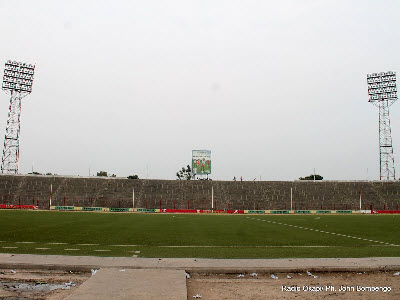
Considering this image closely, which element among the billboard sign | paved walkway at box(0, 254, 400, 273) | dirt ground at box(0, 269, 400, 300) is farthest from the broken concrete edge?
the billboard sign

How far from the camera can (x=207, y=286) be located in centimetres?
639

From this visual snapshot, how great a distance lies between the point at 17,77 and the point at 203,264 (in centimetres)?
6203

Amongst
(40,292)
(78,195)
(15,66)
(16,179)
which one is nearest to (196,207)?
(78,195)

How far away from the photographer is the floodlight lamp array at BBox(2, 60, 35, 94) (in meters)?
59.4

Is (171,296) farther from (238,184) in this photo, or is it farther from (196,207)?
(238,184)

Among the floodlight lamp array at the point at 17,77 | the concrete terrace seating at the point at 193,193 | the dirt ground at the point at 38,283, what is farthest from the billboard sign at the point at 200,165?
the dirt ground at the point at 38,283

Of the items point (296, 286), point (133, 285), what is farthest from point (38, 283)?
point (296, 286)

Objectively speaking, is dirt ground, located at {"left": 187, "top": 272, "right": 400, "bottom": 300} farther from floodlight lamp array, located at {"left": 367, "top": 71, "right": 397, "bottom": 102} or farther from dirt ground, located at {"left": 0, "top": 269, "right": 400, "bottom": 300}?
floodlight lamp array, located at {"left": 367, "top": 71, "right": 397, "bottom": 102}

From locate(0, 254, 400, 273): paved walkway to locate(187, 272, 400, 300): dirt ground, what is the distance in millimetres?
224

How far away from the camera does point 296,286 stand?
254 inches

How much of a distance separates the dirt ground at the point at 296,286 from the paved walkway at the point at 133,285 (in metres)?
0.32

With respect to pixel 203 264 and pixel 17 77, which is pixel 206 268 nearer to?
pixel 203 264

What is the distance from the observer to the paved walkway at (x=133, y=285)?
532cm

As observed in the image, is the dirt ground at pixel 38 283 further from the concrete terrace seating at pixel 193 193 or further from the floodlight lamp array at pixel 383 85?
the floodlight lamp array at pixel 383 85
